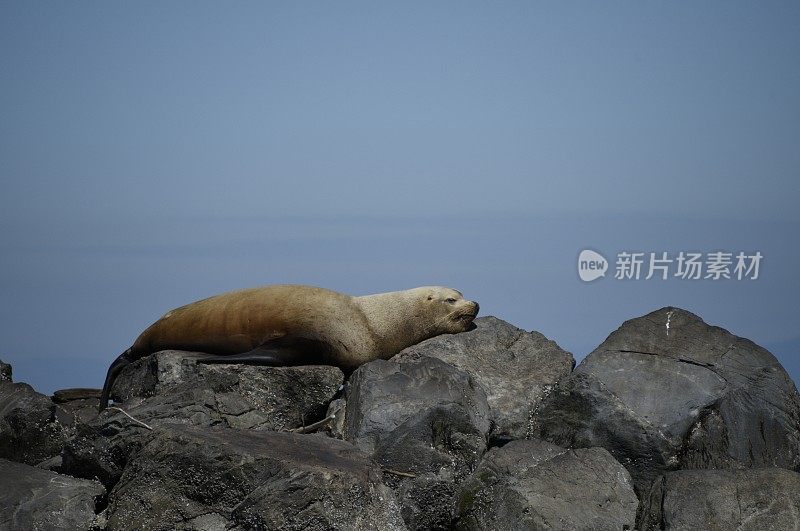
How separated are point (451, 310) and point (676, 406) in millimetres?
2574

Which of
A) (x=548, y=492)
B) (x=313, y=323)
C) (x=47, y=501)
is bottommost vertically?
(x=47, y=501)

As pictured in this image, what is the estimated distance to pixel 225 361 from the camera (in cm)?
914

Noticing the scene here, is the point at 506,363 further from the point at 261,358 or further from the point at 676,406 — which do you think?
the point at 261,358

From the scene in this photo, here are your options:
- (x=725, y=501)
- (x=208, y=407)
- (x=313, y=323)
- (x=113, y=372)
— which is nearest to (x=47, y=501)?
(x=208, y=407)

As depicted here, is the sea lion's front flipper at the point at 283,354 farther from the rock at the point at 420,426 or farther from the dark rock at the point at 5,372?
the dark rock at the point at 5,372

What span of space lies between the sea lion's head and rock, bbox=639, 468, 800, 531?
3.11 metres

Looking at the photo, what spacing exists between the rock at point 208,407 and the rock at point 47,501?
0.24 m

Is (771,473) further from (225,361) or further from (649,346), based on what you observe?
(225,361)

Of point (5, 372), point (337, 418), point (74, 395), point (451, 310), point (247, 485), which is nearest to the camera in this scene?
point (247, 485)

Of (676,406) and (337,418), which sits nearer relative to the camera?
(676,406)

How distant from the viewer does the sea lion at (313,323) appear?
9.52m

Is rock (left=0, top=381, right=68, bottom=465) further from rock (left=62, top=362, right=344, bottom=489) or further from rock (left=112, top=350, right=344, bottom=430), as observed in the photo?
rock (left=62, top=362, right=344, bottom=489)

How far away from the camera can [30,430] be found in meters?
9.01

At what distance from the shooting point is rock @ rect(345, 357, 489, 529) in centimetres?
726
